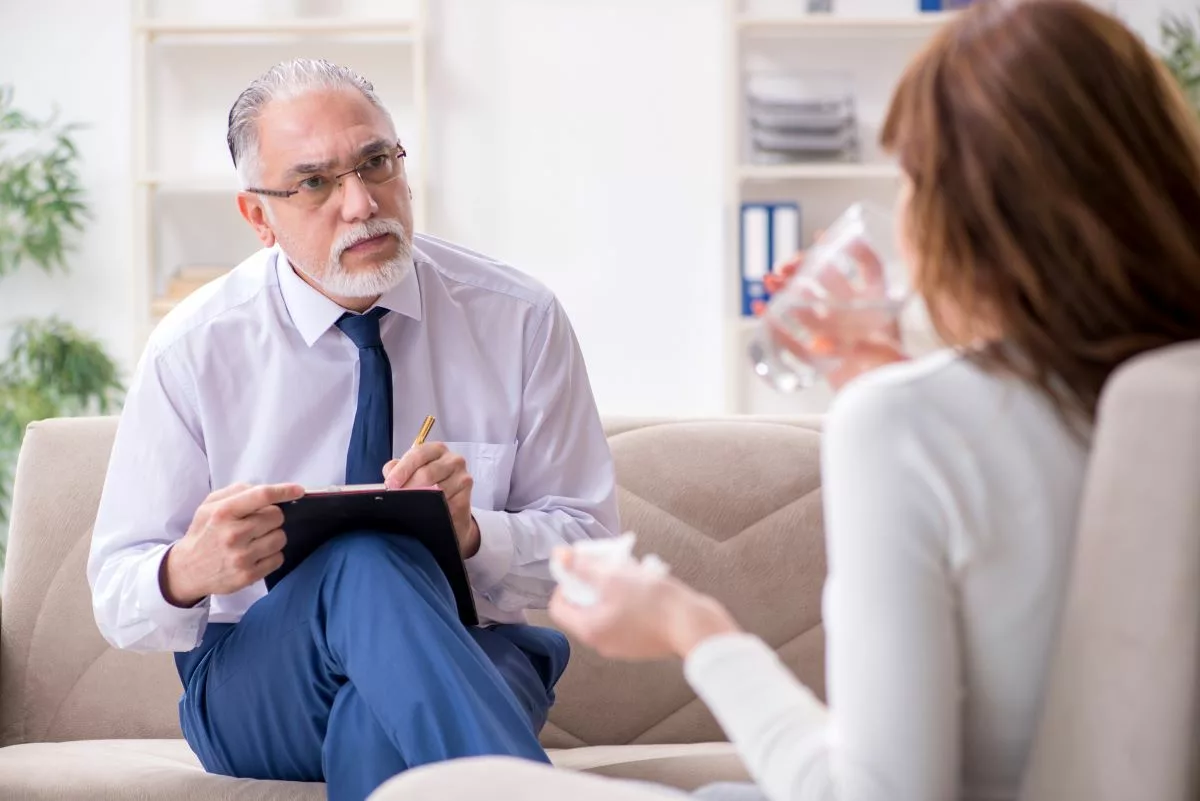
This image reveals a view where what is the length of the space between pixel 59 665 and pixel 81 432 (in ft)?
1.22

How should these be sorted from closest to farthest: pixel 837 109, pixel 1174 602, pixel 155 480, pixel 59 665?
1. pixel 1174 602
2. pixel 155 480
3. pixel 59 665
4. pixel 837 109

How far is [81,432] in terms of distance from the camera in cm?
221

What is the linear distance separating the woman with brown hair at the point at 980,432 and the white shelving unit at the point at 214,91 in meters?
3.20

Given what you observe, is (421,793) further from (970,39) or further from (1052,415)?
(970,39)

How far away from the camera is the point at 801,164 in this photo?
3.94 metres

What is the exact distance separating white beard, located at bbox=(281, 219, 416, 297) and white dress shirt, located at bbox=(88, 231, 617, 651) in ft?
0.19

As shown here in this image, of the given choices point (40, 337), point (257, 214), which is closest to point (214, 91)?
point (40, 337)

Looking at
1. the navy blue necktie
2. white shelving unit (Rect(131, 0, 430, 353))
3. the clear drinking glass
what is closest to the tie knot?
the navy blue necktie

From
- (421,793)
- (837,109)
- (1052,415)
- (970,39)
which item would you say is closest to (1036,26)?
(970,39)

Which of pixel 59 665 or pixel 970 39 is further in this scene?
pixel 59 665

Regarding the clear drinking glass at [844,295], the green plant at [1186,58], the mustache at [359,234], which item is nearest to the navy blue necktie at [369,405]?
the mustache at [359,234]

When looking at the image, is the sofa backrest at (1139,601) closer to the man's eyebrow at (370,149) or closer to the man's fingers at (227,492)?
the man's fingers at (227,492)

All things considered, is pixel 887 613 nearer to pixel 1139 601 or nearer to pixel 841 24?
pixel 1139 601

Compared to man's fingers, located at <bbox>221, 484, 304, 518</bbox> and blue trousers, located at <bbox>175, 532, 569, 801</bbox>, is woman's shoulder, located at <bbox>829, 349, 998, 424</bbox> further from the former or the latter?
man's fingers, located at <bbox>221, 484, 304, 518</bbox>
